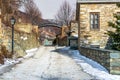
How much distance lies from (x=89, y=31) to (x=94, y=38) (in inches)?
28.0

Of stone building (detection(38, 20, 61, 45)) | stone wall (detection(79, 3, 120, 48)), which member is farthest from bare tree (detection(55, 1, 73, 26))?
stone wall (detection(79, 3, 120, 48))

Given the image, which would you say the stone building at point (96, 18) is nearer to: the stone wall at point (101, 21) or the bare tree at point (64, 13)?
the stone wall at point (101, 21)

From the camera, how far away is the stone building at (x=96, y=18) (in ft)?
88.4

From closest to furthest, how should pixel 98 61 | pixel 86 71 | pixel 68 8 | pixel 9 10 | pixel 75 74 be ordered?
pixel 75 74
pixel 86 71
pixel 98 61
pixel 9 10
pixel 68 8

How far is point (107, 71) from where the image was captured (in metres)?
14.9

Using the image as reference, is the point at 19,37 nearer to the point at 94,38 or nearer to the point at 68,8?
the point at 94,38

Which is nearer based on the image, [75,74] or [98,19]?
[75,74]

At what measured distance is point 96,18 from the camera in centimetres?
2705

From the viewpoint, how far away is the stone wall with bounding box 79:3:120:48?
2697cm

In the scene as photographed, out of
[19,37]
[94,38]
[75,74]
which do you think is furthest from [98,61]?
[19,37]

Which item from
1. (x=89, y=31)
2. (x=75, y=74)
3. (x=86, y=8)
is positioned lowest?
(x=75, y=74)

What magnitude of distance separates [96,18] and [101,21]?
482 millimetres

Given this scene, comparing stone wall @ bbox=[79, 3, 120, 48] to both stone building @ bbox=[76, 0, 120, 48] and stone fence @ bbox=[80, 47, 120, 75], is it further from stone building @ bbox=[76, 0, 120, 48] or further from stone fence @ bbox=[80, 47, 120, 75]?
stone fence @ bbox=[80, 47, 120, 75]

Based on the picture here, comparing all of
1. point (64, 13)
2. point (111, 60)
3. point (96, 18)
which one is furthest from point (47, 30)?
point (111, 60)
